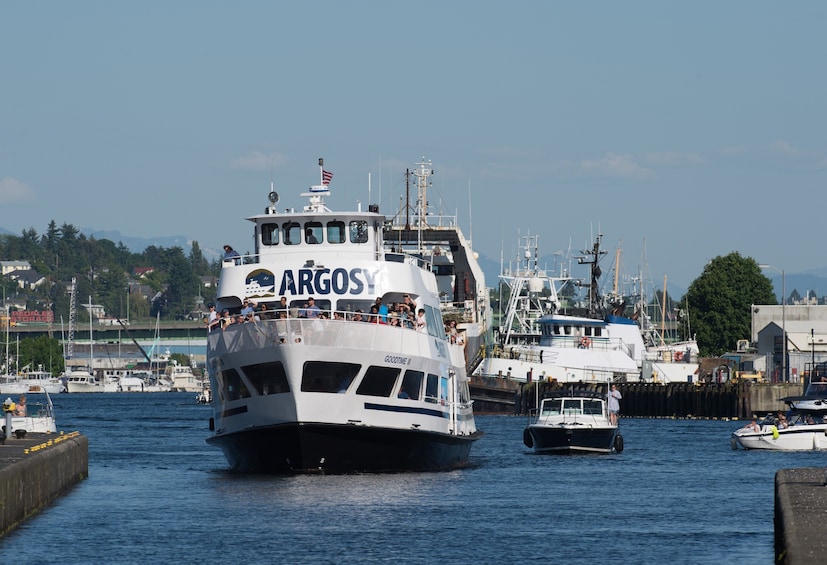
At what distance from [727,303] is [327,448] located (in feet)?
394

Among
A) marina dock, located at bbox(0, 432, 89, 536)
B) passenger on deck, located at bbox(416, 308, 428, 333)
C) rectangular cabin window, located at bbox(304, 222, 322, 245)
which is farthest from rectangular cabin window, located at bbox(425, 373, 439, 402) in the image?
marina dock, located at bbox(0, 432, 89, 536)

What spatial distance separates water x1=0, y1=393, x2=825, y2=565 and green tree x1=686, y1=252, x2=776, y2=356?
10384 centimetres

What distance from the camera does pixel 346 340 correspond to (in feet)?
133

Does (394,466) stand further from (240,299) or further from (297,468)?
(240,299)

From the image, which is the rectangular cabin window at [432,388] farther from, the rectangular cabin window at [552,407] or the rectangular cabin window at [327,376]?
the rectangular cabin window at [552,407]

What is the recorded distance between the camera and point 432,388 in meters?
44.1

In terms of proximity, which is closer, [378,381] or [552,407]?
[378,381]

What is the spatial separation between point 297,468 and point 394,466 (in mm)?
2741

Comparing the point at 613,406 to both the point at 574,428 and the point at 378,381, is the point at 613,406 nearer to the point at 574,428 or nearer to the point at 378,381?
the point at 574,428

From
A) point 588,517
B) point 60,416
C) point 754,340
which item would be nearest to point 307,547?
point 588,517

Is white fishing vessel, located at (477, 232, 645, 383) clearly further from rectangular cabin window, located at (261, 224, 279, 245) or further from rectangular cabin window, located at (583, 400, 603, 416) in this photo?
rectangular cabin window, located at (261, 224, 279, 245)

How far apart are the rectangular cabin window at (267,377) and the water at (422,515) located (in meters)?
2.25

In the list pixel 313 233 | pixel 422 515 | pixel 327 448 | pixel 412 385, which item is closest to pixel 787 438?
pixel 412 385

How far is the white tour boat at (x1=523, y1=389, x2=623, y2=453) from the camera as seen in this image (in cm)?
5584
